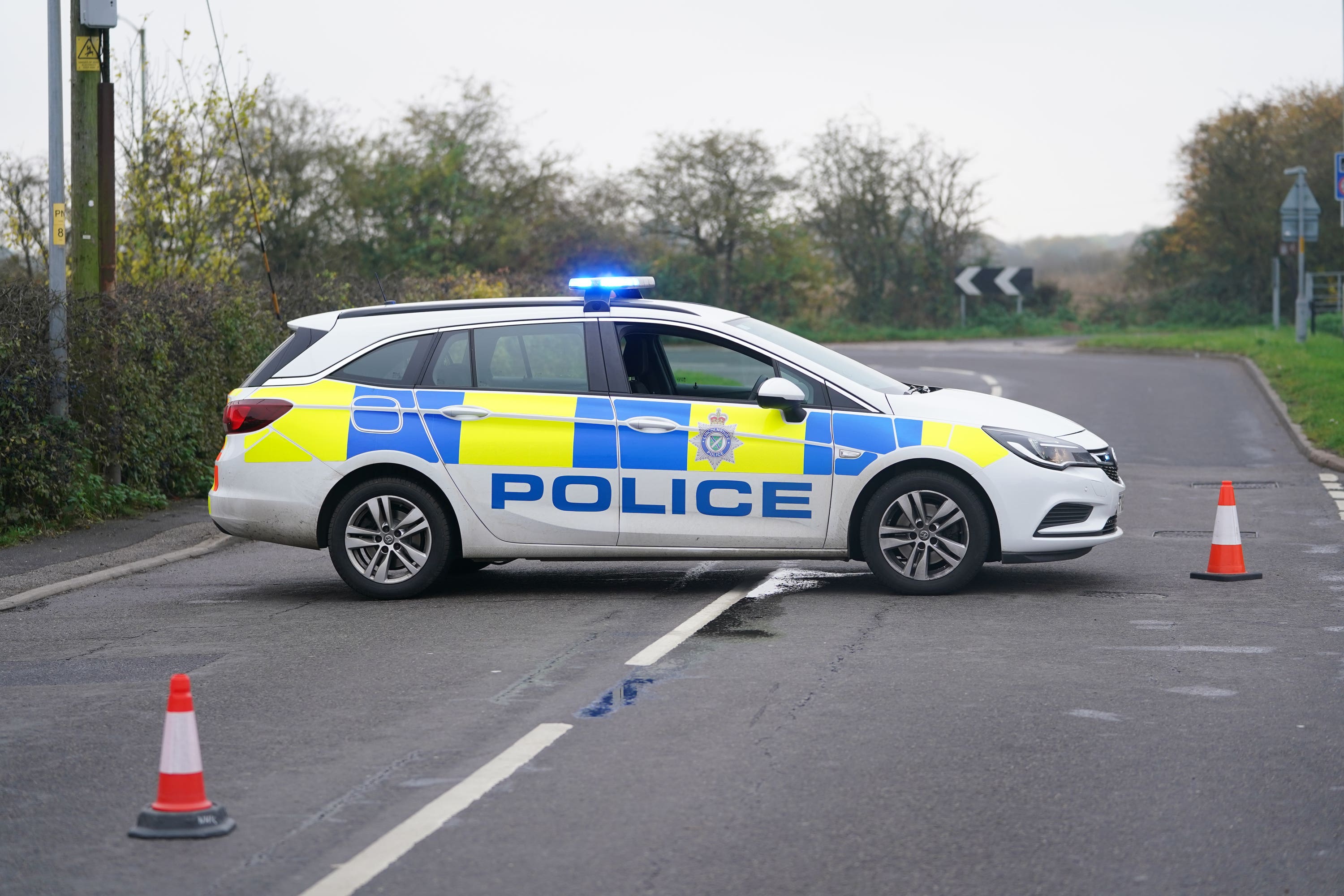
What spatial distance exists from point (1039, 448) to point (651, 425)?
2.16 metres

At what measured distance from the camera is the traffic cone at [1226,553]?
382 inches

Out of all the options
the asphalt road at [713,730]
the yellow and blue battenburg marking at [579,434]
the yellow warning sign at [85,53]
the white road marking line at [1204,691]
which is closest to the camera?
the asphalt road at [713,730]

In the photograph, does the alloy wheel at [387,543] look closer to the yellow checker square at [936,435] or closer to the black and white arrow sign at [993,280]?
the yellow checker square at [936,435]

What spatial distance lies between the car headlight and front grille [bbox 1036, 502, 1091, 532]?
8.6 inches

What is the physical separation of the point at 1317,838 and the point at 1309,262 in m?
44.1

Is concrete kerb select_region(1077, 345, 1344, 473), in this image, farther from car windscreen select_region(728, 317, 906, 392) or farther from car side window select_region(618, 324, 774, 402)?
car side window select_region(618, 324, 774, 402)

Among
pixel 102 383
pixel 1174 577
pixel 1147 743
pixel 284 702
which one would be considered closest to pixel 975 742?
pixel 1147 743

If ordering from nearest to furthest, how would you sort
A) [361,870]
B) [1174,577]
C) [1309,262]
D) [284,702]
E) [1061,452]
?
[361,870]
[284,702]
[1061,452]
[1174,577]
[1309,262]

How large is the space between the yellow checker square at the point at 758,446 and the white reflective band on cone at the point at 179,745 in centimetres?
461

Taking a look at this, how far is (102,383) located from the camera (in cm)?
1355

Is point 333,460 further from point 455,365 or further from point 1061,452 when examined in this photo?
point 1061,452

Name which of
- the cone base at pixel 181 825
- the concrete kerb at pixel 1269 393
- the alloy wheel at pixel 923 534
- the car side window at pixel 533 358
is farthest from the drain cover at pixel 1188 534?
the cone base at pixel 181 825

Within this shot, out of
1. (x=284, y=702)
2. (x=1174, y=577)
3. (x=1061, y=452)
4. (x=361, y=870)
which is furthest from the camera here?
(x=1174, y=577)

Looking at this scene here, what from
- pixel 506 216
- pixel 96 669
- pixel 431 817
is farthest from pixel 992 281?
pixel 431 817
